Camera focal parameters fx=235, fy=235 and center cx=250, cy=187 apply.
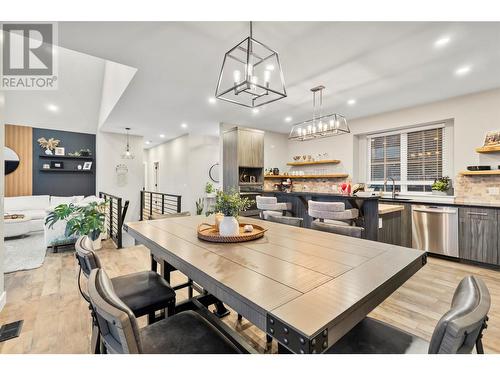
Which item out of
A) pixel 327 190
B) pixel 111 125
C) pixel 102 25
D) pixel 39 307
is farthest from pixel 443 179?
pixel 111 125

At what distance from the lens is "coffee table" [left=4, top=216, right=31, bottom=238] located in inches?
178

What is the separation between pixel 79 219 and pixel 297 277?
13.7 ft

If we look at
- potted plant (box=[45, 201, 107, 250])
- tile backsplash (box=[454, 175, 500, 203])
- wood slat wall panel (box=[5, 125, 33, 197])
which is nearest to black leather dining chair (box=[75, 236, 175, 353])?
potted plant (box=[45, 201, 107, 250])

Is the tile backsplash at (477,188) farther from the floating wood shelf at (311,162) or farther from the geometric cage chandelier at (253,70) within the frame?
the geometric cage chandelier at (253,70)

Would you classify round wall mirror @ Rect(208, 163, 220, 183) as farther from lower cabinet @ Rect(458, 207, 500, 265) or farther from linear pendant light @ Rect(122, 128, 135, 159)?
lower cabinet @ Rect(458, 207, 500, 265)

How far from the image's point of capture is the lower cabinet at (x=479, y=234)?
3.17 meters

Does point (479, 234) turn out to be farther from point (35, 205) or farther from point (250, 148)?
point (35, 205)

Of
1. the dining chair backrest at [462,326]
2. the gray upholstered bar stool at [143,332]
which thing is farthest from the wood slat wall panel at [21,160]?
the dining chair backrest at [462,326]

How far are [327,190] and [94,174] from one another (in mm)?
6806

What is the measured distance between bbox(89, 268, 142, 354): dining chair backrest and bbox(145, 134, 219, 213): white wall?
241 inches

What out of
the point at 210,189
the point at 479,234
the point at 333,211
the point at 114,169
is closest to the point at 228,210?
the point at 333,211

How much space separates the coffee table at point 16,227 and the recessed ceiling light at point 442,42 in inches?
274
